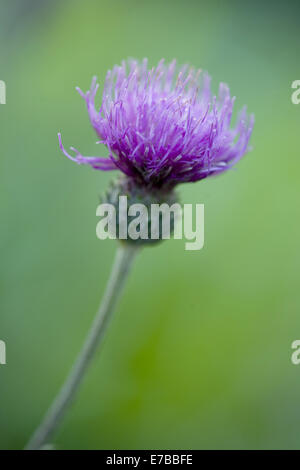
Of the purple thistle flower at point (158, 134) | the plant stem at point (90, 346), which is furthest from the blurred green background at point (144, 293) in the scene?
the purple thistle flower at point (158, 134)

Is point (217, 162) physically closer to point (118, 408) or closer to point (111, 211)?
point (111, 211)

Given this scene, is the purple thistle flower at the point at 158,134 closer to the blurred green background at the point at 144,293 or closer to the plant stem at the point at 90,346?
the plant stem at the point at 90,346

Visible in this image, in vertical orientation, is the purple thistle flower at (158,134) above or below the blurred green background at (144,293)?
above

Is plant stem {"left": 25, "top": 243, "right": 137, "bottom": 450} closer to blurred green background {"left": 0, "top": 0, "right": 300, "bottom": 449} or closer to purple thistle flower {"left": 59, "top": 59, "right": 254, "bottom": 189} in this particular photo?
purple thistle flower {"left": 59, "top": 59, "right": 254, "bottom": 189}

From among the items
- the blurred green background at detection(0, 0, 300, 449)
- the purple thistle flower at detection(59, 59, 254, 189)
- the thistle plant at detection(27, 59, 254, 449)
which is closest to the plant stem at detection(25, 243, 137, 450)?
the thistle plant at detection(27, 59, 254, 449)

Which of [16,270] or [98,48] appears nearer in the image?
[16,270]

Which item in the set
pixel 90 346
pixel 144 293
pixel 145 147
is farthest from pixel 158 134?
pixel 144 293

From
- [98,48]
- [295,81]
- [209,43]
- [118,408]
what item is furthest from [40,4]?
[118,408]
